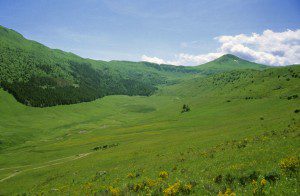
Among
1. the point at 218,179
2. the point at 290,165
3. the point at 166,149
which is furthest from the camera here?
the point at 166,149

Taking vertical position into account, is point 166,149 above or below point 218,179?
below

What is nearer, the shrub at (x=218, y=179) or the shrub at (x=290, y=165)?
the shrub at (x=290, y=165)

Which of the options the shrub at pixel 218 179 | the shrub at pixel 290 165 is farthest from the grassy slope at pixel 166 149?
the shrub at pixel 290 165

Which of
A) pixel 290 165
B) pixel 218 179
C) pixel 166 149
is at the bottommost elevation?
pixel 166 149

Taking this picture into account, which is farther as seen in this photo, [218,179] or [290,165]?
[218,179]

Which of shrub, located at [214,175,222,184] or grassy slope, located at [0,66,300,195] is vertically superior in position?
shrub, located at [214,175,222,184]

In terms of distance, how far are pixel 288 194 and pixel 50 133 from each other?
17044 cm

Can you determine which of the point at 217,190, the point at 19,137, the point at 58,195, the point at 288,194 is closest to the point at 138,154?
the point at 58,195

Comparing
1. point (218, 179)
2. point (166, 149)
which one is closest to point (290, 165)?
point (218, 179)

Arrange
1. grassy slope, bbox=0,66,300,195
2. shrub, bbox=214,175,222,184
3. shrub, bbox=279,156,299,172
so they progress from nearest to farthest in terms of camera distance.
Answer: shrub, bbox=279,156,299,172
shrub, bbox=214,175,222,184
grassy slope, bbox=0,66,300,195

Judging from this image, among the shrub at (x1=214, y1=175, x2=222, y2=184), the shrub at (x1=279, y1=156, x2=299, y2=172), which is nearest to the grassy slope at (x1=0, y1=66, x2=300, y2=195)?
the shrub at (x1=214, y1=175, x2=222, y2=184)

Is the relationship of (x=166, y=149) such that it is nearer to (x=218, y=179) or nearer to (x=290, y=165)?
(x=218, y=179)

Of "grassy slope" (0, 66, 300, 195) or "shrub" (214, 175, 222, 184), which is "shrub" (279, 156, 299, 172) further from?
"shrub" (214, 175, 222, 184)

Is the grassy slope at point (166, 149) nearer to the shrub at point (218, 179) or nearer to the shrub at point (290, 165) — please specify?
the shrub at point (218, 179)
